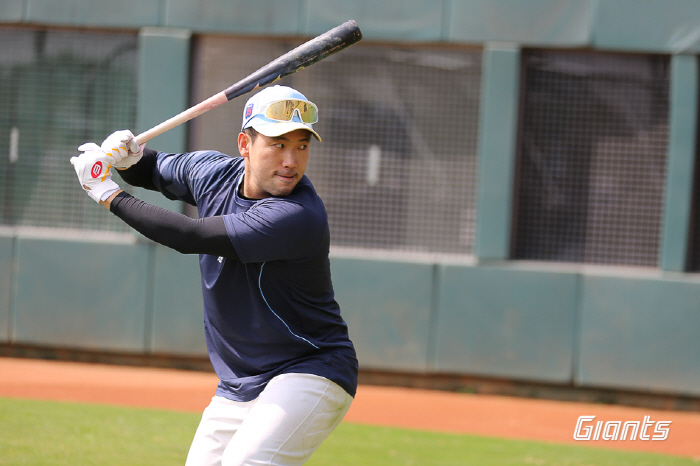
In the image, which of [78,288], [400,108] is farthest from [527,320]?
[78,288]

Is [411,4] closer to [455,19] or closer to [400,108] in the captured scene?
[455,19]

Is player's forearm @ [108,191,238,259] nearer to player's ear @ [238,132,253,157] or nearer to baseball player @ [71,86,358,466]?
baseball player @ [71,86,358,466]

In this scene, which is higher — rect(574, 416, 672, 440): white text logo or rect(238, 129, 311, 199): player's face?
rect(238, 129, 311, 199): player's face

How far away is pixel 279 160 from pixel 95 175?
0.75 metres

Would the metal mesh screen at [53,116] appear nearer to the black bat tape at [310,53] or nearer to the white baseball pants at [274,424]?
the black bat tape at [310,53]

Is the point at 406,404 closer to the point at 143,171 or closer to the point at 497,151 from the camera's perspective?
the point at 497,151

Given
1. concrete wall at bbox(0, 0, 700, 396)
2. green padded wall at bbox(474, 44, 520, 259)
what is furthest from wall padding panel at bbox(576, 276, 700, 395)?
green padded wall at bbox(474, 44, 520, 259)

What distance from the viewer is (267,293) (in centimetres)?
298

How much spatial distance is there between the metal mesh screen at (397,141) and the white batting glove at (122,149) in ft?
14.3

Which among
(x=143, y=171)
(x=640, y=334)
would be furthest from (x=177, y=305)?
(x=640, y=334)

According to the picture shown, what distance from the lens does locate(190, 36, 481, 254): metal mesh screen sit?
7754 mm

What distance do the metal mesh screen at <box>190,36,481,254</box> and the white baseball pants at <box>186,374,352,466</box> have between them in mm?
4826

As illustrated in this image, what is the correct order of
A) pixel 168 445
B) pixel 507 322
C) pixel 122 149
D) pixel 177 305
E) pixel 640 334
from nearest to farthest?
pixel 122 149 < pixel 168 445 < pixel 640 334 < pixel 507 322 < pixel 177 305

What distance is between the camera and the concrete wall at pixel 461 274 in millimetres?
7262
